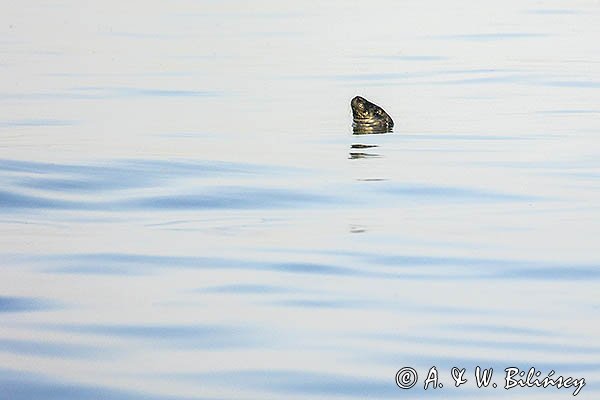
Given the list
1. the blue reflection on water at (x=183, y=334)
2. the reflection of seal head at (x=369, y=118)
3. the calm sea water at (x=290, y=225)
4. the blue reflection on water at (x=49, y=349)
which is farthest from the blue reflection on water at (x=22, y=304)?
the reflection of seal head at (x=369, y=118)

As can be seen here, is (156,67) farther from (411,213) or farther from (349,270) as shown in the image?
(349,270)

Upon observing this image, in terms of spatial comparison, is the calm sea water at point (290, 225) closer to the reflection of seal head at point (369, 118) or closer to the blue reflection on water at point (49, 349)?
the blue reflection on water at point (49, 349)

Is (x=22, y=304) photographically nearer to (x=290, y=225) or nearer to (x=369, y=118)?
(x=290, y=225)

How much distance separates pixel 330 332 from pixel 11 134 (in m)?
8.89

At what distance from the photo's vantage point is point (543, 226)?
11031 millimetres

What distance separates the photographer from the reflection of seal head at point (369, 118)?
17.2m

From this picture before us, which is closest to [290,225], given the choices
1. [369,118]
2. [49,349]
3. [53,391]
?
[49,349]

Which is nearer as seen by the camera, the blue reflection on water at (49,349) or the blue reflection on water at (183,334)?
the blue reflection on water at (49,349)

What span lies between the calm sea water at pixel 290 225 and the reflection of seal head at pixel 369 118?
0.22m

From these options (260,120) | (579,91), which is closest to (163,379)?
(260,120)

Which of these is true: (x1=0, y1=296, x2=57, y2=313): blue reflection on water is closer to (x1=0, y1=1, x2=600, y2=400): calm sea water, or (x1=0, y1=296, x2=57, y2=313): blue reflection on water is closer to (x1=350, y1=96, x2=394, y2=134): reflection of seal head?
(x1=0, y1=1, x2=600, y2=400): calm sea water

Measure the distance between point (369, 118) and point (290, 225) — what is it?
21.1 feet

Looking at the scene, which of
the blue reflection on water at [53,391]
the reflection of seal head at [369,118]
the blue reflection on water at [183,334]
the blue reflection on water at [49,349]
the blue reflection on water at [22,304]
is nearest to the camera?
the blue reflection on water at [53,391]

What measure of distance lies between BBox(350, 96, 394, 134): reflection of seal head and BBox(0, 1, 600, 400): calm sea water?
0.71 ft
